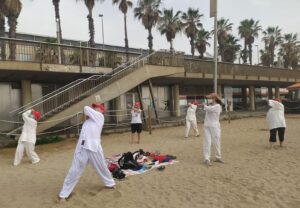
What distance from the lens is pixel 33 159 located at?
9.46m

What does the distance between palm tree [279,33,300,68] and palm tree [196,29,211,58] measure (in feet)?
76.1

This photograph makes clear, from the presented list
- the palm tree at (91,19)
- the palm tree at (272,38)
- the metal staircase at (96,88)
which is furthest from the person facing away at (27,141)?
the palm tree at (272,38)

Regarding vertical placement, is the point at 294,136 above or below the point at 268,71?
below

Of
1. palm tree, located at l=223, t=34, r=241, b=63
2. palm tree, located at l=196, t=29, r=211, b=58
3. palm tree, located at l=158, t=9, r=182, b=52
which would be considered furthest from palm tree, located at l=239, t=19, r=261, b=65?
palm tree, located at l=158, t=9, r=182, b=52

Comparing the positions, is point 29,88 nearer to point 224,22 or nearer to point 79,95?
point 79,95

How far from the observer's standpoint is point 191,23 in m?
38.7

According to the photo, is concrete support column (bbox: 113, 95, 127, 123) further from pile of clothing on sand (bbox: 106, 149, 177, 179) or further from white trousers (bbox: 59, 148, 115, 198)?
white trousers (bbox: 59, 148, 115, 198)

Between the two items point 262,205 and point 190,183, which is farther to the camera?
point 190,183

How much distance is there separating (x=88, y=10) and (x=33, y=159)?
53.6 feet

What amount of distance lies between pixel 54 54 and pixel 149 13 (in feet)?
62.2

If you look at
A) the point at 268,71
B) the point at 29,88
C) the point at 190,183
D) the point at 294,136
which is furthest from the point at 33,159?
the point at 268,71

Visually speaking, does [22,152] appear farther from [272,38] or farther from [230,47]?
[272,38]

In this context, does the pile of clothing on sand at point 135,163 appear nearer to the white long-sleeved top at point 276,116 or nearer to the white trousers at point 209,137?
the white trousers at point 209,137

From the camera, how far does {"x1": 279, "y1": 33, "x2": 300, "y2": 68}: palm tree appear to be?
58.7 m
